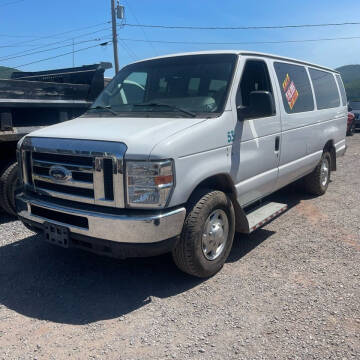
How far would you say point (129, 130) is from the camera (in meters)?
3.47

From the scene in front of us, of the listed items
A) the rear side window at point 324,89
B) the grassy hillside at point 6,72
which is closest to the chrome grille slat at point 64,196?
the rear side window at point 324,89

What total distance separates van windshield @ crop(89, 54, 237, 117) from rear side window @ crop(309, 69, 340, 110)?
2.67 m

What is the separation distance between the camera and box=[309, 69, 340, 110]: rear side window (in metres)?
6.36

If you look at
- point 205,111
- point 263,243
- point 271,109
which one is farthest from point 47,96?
point 263,243

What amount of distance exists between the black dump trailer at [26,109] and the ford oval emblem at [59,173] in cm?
191

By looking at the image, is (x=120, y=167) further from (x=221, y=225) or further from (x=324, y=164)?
(x=324, y=164)

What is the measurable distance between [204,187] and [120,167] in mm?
1033

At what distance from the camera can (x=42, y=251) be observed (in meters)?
4.66

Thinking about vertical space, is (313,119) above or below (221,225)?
above

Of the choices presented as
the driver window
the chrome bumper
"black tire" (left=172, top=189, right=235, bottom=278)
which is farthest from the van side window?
the chrome bumper

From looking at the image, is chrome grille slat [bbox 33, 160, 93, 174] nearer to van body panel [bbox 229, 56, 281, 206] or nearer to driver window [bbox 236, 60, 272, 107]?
van body panel [bbox 229, 56, 281, 206]

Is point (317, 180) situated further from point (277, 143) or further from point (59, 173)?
point (59, 173)

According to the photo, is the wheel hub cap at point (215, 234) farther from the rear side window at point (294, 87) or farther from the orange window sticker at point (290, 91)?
the orange window sticker at point (290, 91)

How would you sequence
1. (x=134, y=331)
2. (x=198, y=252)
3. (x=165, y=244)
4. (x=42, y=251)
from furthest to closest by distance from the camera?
(x=42, y=251) < (x=198, y=252) < (x=165, y=244) < (x=134, y=331)
